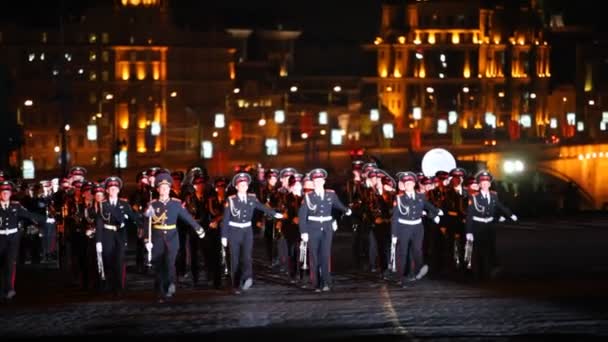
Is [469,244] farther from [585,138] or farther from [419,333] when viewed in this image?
[585,138]

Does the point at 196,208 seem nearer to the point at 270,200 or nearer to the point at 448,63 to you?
the point at 270,200

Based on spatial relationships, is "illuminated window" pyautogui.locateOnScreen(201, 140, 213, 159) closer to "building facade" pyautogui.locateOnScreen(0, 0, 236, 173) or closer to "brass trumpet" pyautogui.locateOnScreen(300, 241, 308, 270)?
"building facade" pyautogui.locateOnScreen(0, 0, 236, 173)

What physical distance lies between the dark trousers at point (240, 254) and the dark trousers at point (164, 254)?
1091mm

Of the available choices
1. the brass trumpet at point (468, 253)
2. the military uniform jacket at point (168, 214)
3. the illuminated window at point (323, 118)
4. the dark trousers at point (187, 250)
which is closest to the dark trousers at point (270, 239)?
the dark trousers at point (187, 250)

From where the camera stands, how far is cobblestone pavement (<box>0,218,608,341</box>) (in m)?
19.3

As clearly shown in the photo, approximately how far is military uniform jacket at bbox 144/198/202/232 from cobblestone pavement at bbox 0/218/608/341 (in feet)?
3.78

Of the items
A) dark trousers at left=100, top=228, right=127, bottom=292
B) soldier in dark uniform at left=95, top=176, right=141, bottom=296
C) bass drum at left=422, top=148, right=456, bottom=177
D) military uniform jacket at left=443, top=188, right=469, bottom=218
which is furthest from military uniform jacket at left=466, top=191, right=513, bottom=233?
bass drum at left=422, top=148, right=456, bottom=177

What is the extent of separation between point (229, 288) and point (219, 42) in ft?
314

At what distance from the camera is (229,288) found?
83.8ft

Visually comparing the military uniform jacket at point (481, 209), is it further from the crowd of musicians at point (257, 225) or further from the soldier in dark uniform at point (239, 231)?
the soldier in dark uniform at point (239, 231)

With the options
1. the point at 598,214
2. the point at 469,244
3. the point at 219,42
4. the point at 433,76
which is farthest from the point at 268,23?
the point at 469,244

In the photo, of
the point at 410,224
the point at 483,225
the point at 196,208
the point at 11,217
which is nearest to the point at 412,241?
the point at 410,224

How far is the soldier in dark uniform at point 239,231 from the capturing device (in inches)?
979

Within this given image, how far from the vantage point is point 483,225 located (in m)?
27.2
